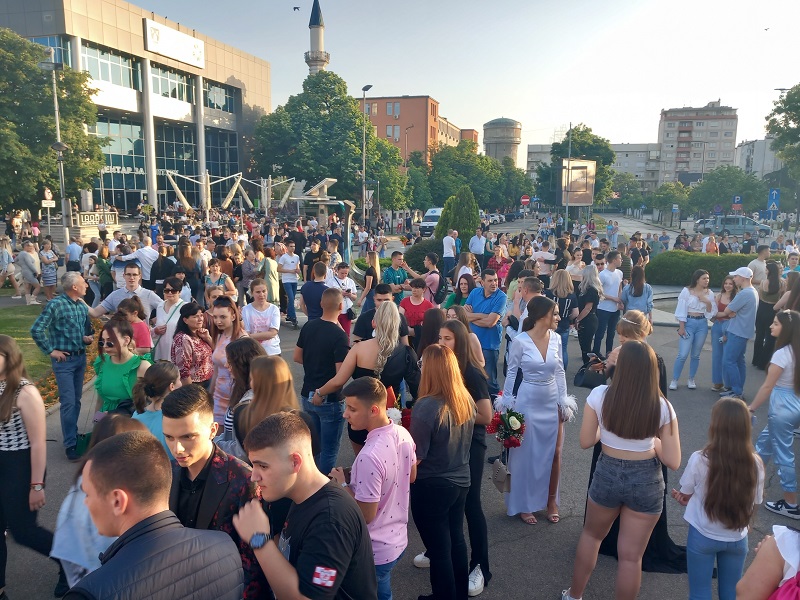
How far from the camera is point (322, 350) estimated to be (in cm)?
523

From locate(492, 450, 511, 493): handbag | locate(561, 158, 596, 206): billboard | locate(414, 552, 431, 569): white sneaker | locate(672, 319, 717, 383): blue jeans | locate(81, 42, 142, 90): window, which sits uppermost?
locate(81, 42, 142, 90): window

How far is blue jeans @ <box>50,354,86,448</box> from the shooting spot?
598 centimetres

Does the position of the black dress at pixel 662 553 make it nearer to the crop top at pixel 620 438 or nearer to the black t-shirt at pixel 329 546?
the crop top at pixel 620 438

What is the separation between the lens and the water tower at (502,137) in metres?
154

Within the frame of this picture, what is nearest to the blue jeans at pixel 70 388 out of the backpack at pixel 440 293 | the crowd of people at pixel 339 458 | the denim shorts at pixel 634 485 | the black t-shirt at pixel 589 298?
the crowd of people at pixel 339 458

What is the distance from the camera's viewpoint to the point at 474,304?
24.3 ft

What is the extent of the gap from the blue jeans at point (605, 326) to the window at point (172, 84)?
47.3 m

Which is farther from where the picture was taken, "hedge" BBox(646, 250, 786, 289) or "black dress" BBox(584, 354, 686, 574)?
"hedge" BBox(646, 250, 786, 289)

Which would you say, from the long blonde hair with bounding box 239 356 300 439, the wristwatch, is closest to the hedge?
the long blonde hair with bounding box 239 356 300 439

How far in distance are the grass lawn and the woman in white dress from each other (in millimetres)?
7040

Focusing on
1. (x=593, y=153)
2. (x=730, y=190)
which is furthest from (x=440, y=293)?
(x=730, y=190)

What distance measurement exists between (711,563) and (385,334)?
2.78 metres

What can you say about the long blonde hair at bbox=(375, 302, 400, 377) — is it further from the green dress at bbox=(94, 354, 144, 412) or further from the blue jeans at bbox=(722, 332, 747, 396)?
the blue jeans at bbox=(722, 332, 747, 396)

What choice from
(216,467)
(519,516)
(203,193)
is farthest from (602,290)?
(203,193)
